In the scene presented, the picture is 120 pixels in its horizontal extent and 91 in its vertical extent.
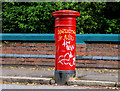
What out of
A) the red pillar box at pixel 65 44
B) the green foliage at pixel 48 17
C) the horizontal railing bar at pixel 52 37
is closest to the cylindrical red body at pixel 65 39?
the red pillar box at pixel 65 44

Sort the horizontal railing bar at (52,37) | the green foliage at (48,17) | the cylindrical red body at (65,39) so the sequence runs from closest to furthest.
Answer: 1. the cylindrical red body at (65,39)
2. the horizontal railing bar at (52,37)
3. the green foliage at (48,17)

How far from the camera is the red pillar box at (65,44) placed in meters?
7.46

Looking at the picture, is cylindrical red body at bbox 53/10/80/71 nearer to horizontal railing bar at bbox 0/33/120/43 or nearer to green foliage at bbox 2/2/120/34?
horizontal railing bar at bbox 0/33/120/43

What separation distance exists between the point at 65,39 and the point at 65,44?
134mm

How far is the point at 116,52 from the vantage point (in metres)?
9.73

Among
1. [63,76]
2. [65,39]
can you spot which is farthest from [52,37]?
[63,76]

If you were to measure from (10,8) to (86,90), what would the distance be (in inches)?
260

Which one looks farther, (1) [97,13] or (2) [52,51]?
(1) [97,13]

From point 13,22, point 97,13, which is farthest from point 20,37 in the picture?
point 97,13

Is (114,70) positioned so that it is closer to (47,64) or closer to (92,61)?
(92,61)

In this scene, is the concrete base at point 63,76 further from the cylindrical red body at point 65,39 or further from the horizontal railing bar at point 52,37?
the horizontal railing bar at point 52,37

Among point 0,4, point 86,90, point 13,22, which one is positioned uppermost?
point 0,4

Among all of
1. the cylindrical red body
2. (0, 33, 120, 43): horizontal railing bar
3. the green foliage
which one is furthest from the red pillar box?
the green foliage

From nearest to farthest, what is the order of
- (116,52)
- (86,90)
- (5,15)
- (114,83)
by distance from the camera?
(86,90)
(114,83)
(116,52)
(5,15)
